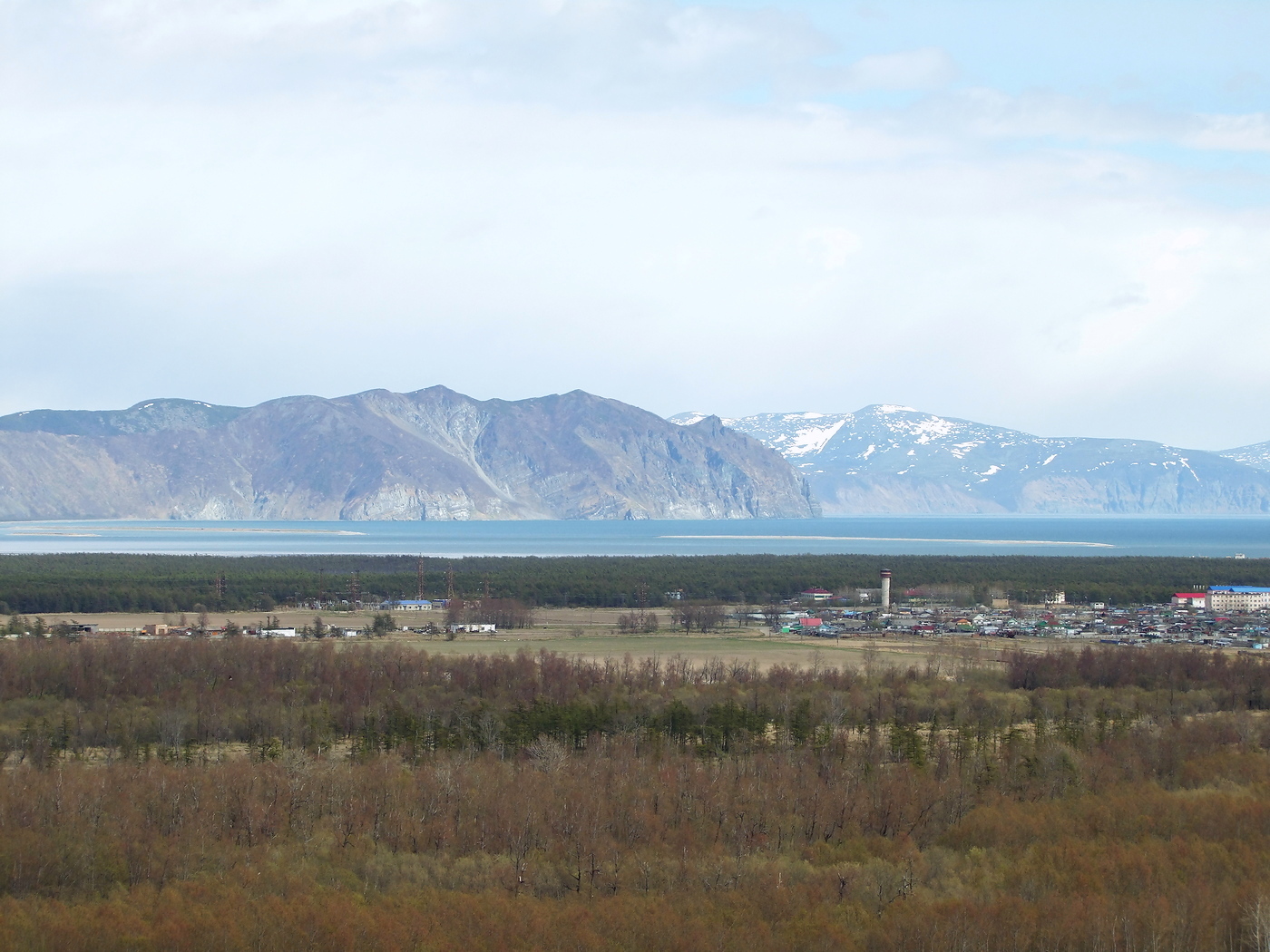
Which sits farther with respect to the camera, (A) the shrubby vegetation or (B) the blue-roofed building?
(A) the shrubby vegetation

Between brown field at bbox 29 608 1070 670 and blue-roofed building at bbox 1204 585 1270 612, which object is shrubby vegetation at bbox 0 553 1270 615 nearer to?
blue-roofed building at bbox 1204 585 1270 612

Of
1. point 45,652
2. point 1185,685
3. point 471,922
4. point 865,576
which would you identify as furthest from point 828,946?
point 865,576

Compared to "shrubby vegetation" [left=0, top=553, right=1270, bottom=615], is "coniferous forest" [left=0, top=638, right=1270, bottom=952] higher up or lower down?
lower down

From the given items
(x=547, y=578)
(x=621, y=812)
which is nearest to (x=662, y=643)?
(x=621, y=812)

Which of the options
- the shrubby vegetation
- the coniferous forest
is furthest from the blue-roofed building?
the coniferous forest

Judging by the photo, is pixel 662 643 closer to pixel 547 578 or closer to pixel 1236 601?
pixel 547 578
